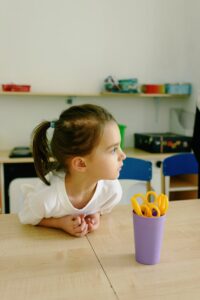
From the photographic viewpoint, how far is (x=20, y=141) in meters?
2.80

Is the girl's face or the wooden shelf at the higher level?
the wooden shelf

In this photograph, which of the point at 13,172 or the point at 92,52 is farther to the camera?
the point at 92,52

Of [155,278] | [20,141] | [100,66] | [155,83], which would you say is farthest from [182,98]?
[155,278]

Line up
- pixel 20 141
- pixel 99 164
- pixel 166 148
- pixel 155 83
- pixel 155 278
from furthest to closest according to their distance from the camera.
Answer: pixel 155 83 → pixel 20 141 → pixel 166 148 → pixel 99 164 → pixel 155 278

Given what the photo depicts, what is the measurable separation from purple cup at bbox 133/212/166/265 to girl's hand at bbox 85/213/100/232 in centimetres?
20

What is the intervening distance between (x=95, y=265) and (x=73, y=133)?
1.22ft

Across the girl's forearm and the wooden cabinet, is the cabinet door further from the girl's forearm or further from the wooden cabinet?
the girl's forearm

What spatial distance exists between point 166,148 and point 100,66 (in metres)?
0.95

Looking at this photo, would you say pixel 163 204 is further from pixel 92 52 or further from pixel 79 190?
pixel 92 52

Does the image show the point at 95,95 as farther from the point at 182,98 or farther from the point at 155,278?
the point at 155,278

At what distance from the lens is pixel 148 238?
2.38 ft

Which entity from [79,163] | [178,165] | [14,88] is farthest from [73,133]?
[14,88]

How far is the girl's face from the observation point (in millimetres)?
898

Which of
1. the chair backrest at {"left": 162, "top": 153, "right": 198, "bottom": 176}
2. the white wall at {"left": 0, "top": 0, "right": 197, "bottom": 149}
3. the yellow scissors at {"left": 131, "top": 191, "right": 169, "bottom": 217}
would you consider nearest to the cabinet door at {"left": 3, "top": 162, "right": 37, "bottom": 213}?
the white wall at {"left": 0, "top": 0, "right": 197, "bottom": 149}
